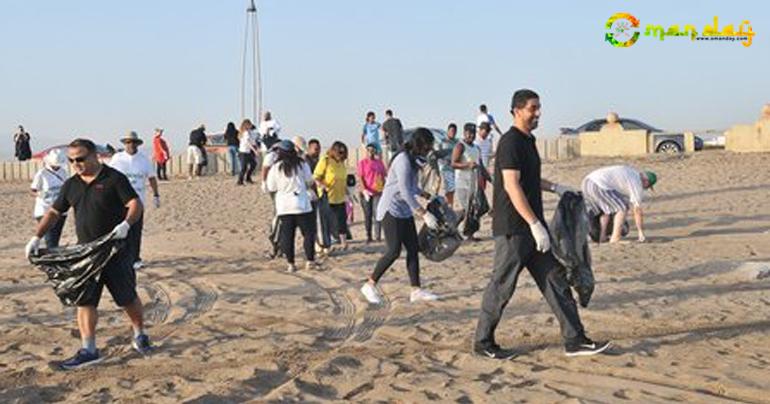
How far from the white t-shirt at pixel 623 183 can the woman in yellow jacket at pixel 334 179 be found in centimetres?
326

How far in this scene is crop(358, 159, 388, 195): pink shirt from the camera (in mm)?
12789

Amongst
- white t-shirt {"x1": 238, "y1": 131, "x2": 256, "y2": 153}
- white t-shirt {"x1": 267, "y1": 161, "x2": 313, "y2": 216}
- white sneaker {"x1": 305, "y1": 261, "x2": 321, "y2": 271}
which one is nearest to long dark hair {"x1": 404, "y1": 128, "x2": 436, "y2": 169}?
white t-shirt {"x1": 267, "y1": 161, "x2": 313, "y2": 216}

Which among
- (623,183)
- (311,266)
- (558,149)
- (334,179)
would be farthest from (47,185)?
(558,149)

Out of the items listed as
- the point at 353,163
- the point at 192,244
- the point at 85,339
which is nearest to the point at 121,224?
the point at 85,339

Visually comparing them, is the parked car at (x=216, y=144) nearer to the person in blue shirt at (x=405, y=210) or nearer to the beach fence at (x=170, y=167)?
the beach fence at (x=170, y=167)

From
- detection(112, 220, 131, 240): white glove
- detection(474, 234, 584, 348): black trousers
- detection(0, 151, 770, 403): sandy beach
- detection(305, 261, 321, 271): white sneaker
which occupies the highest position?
detection(112, 220, 131, 240): white glove

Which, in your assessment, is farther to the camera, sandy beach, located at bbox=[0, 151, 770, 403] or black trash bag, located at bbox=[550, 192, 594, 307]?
black trash bag, located at bbox=[550, 192, 594, 307]

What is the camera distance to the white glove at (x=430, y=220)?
8.50 metres

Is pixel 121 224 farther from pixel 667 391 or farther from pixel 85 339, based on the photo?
pixel 667 391

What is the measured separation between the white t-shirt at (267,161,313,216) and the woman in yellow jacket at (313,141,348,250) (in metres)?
1.51

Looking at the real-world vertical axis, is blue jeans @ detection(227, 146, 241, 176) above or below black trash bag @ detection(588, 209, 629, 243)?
above

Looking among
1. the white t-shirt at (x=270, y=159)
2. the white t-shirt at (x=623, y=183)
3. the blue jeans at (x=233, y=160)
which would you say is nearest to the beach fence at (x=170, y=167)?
the blue jeans at (x=233, y=160)

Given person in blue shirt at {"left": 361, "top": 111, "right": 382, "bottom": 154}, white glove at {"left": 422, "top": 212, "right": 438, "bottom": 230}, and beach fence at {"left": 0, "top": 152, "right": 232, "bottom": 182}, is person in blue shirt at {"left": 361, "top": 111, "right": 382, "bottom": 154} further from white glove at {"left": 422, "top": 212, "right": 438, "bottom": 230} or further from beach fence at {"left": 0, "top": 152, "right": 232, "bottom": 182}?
white glove at {"left": 422, "top": 212, "right": 438, "bottom": 230}

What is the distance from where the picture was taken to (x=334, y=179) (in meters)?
12.6
